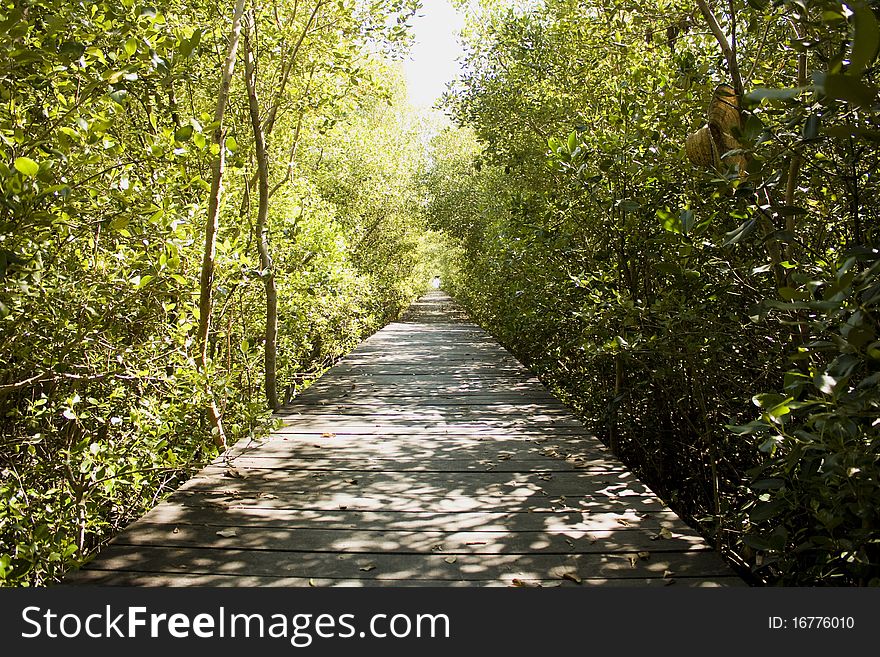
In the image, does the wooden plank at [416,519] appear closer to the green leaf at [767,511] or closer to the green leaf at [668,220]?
the green leaf at [767,511]

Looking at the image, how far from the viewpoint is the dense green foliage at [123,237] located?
7.24ft

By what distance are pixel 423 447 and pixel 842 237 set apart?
2795 mm

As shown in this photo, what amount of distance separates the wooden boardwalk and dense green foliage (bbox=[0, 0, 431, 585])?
34 cm

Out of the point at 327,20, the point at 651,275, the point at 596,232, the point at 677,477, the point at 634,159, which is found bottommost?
the point at 677,477

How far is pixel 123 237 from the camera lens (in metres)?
2.89

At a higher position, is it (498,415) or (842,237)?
(842,237)

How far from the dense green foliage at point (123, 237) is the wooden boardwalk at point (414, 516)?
1.12ft

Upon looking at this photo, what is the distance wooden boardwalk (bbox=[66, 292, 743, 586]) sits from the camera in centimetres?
235

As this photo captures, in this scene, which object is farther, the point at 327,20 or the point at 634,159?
the point at 327,20

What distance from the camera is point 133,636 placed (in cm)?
193

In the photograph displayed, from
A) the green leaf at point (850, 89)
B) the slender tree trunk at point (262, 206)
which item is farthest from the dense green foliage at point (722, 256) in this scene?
the slender tree trunk at point (262, 206)

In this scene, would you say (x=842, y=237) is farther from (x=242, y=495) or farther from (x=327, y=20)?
(x=327, y=20)

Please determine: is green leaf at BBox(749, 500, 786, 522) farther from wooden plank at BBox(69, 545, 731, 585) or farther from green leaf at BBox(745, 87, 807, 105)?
green leaf at BBox(745, 87, 807, 105)

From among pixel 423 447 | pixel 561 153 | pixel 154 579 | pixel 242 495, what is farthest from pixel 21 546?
pixel 561 153
